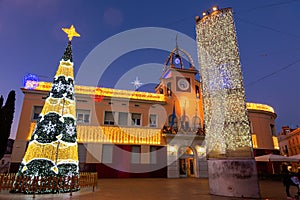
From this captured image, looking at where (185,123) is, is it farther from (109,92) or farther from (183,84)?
(109,92)

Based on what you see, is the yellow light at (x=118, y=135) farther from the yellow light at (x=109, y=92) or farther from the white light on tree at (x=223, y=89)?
the white light on tree at (x=223, y=89)

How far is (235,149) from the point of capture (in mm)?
8000

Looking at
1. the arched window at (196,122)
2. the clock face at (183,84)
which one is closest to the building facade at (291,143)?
the arched window at (196,122)

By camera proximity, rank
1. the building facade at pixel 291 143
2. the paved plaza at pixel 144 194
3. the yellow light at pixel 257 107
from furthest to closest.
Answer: the building facade at pixel 291 143 → the yellow light at pixel 257 107 → the paved plaza at pixel 144 194

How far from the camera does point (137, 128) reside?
59.6 ft

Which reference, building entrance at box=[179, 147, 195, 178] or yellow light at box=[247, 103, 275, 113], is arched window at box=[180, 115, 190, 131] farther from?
yellow light at box=[247, 103, 275, 113]

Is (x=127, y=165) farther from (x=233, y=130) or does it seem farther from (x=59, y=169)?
(x=233, y=130)

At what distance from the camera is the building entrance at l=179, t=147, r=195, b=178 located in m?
19.4

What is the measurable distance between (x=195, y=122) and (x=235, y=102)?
11.8 metres

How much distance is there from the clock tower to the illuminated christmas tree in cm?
1089

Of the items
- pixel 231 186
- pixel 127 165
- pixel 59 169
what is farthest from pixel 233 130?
pixel 127 165

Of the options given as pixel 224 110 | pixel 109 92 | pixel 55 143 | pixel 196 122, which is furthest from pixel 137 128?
pixel 224 110

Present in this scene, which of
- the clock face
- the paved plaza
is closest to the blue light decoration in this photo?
the paved plaza

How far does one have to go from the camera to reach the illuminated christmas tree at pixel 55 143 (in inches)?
313
